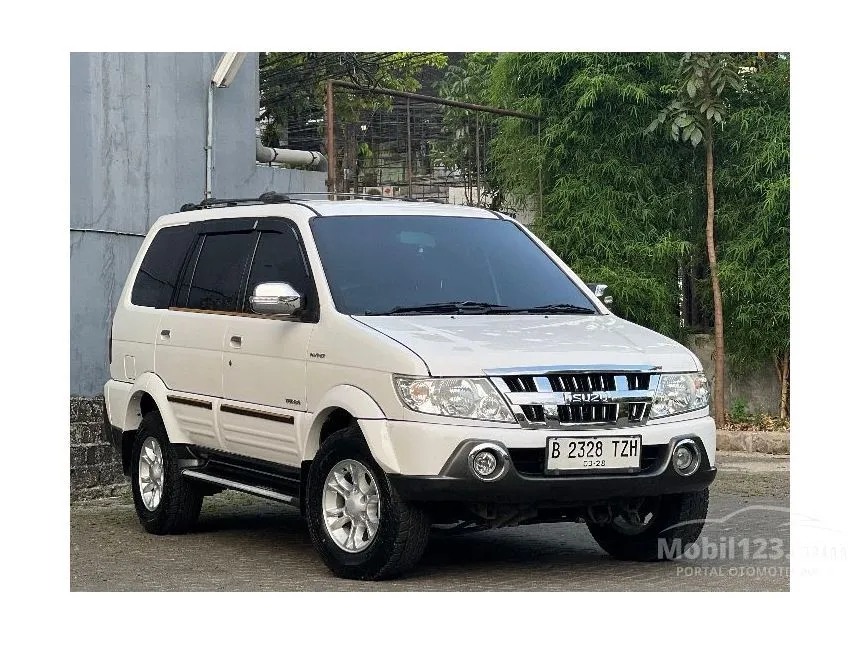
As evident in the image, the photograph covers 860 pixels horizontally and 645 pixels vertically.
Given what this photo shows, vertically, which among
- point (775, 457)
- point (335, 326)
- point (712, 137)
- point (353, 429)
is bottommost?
point (775, 457)

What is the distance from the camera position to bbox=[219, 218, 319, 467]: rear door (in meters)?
8.12

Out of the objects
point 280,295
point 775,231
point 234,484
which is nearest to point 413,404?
point 280,295

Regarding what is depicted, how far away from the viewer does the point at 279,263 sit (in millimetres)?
8633

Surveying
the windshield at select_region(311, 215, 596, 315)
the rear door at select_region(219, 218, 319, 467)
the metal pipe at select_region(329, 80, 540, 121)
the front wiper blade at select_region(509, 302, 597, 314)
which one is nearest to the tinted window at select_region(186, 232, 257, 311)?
the rear door at select_region(219, 218, 319, 467)

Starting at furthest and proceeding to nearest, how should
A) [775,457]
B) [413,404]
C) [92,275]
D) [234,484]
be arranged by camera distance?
[775,457], [92,275], [234,484], [413,404]

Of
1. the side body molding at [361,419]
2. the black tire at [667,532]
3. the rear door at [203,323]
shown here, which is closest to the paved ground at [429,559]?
the black tire at [667,532]

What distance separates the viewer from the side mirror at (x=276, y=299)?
7801 millimetres

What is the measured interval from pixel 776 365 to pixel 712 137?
2.83 m

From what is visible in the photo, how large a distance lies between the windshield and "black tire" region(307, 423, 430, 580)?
0.78 m

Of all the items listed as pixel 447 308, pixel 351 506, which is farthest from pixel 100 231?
pixel 351 506

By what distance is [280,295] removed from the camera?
7.87 meters

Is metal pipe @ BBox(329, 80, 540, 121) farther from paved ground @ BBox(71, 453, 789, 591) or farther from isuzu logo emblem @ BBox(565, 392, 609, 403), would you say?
isuzu logo emblem @ BBox(565, 392, 609, 403)

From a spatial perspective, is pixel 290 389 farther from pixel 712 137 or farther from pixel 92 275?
pixel 712 137

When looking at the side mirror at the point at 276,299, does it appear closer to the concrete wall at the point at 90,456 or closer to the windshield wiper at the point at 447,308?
the windshield wiper at the point at 447,308
